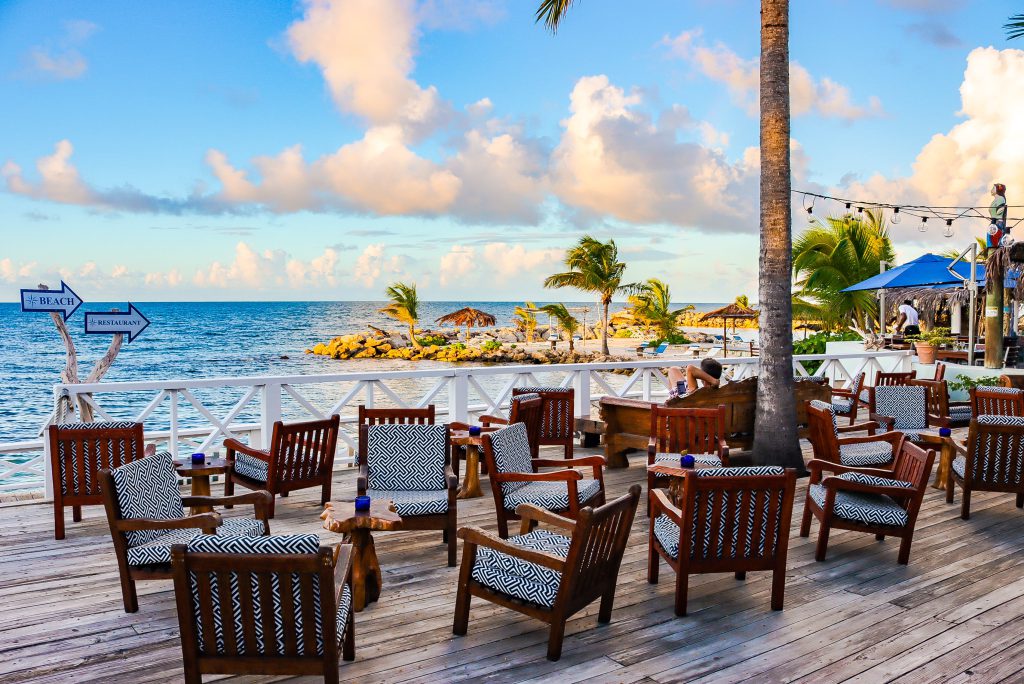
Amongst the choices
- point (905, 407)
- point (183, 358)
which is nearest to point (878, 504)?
point (905, 407)

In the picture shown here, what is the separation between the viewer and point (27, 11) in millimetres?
49000

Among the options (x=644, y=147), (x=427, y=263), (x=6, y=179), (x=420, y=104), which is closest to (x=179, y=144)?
(x=6, y=179)

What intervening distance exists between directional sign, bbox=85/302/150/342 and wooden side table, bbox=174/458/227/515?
226 cm

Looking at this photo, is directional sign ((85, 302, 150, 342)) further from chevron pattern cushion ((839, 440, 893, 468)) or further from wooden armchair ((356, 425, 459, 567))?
chevron pattern cushion ((839, 440, 893, 468))

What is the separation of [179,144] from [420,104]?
128ft

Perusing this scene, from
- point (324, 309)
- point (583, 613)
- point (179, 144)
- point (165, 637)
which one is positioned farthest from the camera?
point (324, 309)

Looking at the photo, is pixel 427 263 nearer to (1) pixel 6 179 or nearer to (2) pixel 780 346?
(1) pixel 6 179

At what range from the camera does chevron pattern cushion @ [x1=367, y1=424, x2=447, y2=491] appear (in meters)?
5.27

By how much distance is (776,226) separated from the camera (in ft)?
22.5

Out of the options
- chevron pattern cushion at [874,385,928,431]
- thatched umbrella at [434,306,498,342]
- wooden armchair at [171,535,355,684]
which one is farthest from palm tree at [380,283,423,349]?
wooden armchair at [171,535,355,684]

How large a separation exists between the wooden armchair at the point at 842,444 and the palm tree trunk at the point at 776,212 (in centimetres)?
65

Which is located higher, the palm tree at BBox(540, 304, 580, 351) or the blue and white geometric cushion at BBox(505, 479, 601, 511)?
the palm tree at BBox(540, 304, 580, 351)

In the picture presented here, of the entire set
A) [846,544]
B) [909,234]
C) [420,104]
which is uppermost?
[420,104]

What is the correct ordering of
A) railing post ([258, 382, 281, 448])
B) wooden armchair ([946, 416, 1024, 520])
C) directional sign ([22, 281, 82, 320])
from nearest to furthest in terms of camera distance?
wooden armchair ([946, 416, 1024, 520]) → directional sign ([22, 281, 82, 320]) → railing post ([258, 382, 281, 448])
